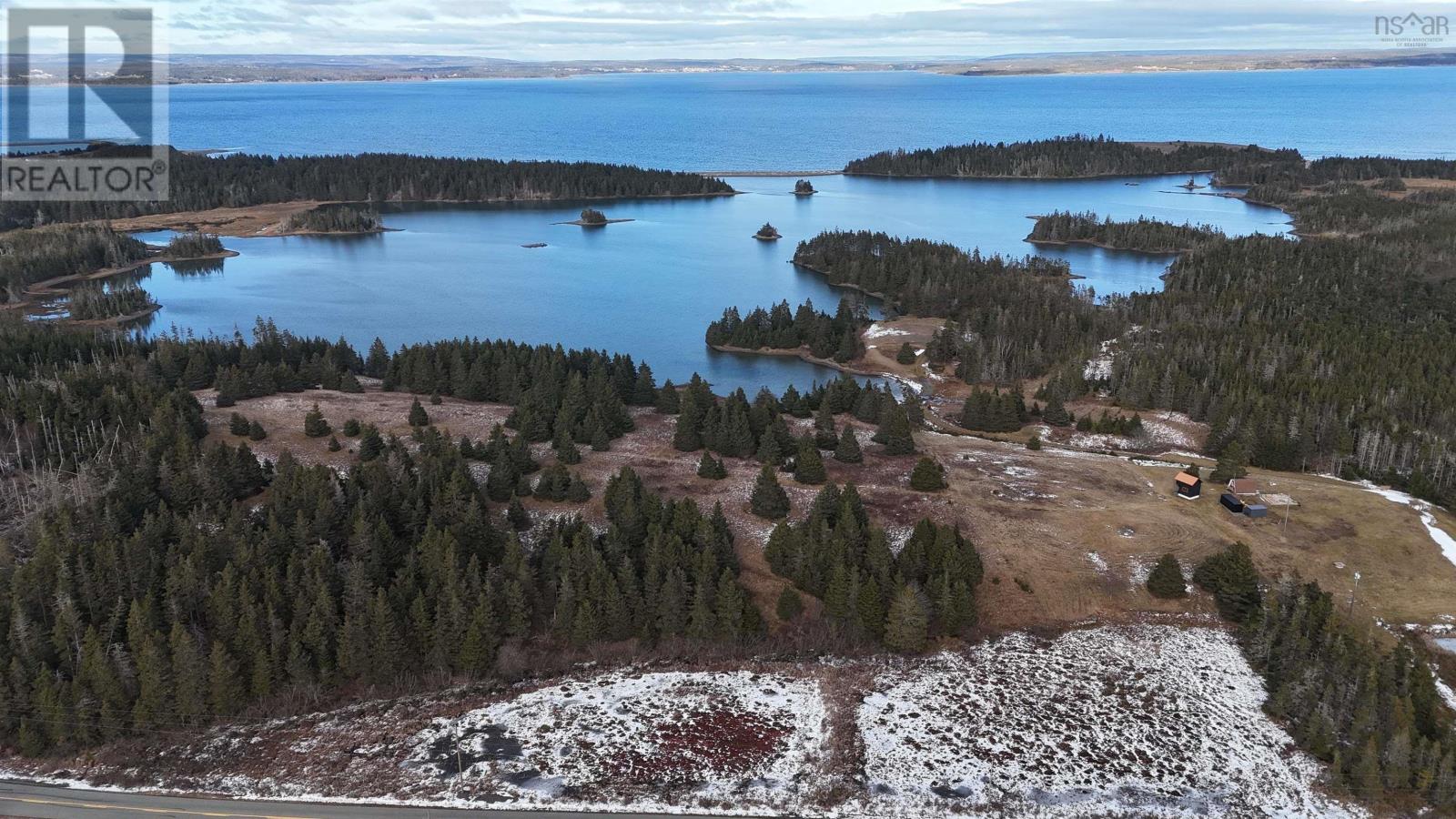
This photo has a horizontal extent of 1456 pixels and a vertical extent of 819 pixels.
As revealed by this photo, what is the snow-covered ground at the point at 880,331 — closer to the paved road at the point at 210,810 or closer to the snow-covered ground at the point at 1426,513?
the snow-covered ground at the point at 1426,513

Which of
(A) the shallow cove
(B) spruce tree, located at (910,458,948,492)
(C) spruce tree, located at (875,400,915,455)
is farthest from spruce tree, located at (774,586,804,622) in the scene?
(A) the shallow cove

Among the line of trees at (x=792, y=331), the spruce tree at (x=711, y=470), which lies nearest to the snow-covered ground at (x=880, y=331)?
the line of trees at (x=792, y=331)

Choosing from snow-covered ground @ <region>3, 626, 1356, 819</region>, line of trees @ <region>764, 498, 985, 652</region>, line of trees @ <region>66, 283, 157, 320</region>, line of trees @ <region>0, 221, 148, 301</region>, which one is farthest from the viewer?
line of trees @ <region>0, 221, 148, 301</region>

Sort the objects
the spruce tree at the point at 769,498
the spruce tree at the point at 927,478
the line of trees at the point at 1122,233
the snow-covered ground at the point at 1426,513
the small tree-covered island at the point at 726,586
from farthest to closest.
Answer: the line of trees at the point at 1122,233 → the spruce tree at the point at 927,478 → the spruce tree at the point at 769,498 → the snow-covered ground at the point at 1426,513 → the small tree-covered island at the point at 726,586

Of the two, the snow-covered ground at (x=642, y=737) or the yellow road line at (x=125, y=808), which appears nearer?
the yellow road line at (x=125, y=808)

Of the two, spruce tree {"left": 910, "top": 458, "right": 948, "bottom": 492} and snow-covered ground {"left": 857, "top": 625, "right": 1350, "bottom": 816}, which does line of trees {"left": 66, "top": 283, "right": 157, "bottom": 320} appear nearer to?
spruce tree {"left": 910, "top": 458, "right": 948, "bottom": 492}

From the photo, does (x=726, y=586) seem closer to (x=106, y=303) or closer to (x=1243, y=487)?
(x=1243, y=487)
